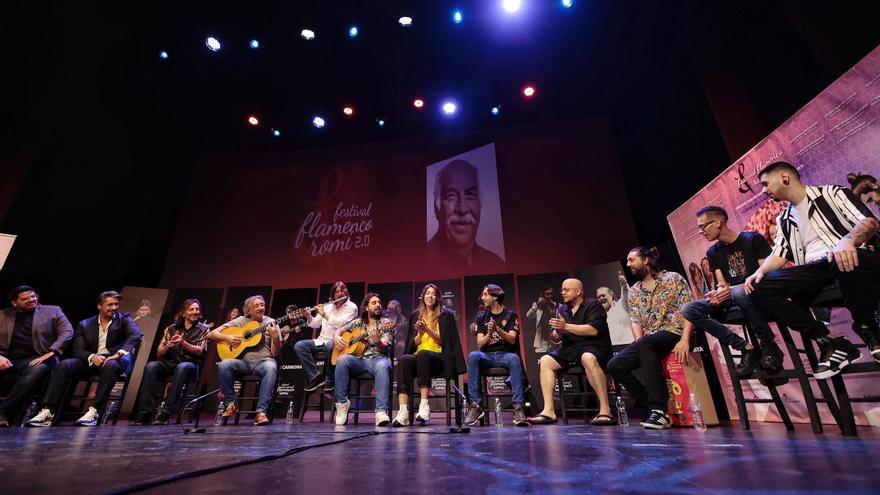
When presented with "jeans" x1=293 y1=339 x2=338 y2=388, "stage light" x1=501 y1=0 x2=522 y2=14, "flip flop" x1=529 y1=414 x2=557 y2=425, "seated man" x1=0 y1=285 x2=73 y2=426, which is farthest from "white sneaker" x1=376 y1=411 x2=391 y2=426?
"stage light" x1=501 y1=0 x2=522 y2=14

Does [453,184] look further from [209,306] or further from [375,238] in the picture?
[209,306]

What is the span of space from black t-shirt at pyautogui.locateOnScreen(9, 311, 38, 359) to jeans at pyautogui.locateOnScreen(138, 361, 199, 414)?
1.02m

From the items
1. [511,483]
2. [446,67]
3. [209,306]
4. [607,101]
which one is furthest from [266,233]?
[511,483]

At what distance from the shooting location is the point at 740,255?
2809 mm

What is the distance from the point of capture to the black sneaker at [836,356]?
6.81ft

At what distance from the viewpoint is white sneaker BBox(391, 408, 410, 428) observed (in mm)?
3143

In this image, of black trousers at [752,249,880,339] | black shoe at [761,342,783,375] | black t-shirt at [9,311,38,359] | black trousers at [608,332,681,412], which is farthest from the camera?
black t-shirt at [9,311,38,359]

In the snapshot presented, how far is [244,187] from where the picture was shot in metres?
7.55

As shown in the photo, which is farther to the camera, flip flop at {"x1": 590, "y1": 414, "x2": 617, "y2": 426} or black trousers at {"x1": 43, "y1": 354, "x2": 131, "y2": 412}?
black trousers at {"x1": 43, "y1": 354, "x2": 131, "y2": 412}

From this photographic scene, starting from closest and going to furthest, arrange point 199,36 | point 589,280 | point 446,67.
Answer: point 589,280 → point 199,36 → point 446,67

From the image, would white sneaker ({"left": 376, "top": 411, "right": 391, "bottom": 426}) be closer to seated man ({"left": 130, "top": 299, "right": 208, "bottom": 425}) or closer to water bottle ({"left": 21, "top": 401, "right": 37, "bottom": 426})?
seated man ({"left": 130, "top": 299, "right": 208, "bottom": 425})

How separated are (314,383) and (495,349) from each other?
2052 mm

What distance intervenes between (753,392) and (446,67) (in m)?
5.79

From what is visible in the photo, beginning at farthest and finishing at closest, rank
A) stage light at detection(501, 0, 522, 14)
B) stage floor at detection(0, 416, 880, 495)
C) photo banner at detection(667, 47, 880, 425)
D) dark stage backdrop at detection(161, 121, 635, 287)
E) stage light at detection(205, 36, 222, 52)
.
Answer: dark stage backdrop at detection(161, 121, 635, 287) → stage light at detection(205, 36, 222, 52) → stage light at detection(501, 0, 522, 14) → photo banner at detection(667, 47, 880, 425) → stage floor at detection(0, 416, 880, 495)
